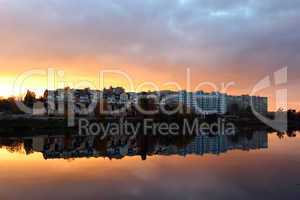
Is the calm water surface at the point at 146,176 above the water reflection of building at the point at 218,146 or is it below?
above

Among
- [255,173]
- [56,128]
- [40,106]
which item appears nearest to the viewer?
[255,173]

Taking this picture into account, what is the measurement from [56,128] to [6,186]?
51.7 ft

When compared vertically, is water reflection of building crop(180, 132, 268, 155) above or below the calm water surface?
below

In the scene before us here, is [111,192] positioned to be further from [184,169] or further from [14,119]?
[14,119]

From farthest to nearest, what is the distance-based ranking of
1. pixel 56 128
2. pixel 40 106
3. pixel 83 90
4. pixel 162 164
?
pixel 83 90
pixel 40 106
pixel 56 128
pixel 162 164

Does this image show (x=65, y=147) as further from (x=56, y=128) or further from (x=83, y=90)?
(x=83, y=90)

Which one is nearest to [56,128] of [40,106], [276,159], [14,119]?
[14,119]

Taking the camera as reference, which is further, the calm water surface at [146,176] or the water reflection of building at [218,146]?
the water reflection of building at [218,146]

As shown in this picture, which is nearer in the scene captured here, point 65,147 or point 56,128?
point 65,147

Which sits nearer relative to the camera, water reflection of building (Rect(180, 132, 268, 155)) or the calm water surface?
the calm water surface

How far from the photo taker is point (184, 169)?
927 centimetres

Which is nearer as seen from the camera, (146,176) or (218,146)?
(146,176)

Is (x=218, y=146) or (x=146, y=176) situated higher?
(x=146, y=176)

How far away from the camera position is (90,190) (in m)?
6.63
